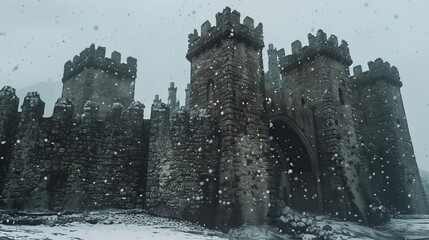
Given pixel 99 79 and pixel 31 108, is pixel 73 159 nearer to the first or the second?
pixel 31 108

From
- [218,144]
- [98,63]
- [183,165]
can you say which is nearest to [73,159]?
[183,165]

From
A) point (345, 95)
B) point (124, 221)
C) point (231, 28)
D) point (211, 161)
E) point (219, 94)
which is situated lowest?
point (124, 221)

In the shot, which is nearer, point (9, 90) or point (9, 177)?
point (9, 177)

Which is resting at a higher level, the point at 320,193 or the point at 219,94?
the point at 219,94

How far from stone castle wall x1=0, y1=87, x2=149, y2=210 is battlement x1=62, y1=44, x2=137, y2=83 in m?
7.60

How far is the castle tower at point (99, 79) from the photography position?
1639 cm

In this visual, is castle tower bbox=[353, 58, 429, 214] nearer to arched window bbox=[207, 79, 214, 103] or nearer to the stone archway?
the stone archway

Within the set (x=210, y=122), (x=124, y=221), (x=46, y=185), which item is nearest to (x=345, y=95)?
(x=210, y=122)

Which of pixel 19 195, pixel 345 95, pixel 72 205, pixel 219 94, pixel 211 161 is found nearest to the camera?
pixel 19 195

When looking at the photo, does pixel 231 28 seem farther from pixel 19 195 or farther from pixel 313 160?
pixel 19 195

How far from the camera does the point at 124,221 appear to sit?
8.62 meters

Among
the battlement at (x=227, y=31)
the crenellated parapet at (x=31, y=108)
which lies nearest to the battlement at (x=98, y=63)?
the battlement at (x=227, y=31)

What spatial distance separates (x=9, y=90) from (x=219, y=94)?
6630 mm

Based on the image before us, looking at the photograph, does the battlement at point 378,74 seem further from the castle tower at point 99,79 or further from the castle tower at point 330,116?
the castle tower at point 99,79
